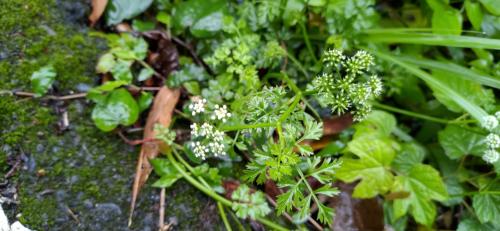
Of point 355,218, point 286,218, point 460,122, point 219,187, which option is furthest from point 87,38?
point 460,122

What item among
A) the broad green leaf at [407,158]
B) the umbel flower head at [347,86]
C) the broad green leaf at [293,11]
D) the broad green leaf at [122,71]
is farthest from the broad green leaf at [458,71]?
the broad green leaf at [122,71]

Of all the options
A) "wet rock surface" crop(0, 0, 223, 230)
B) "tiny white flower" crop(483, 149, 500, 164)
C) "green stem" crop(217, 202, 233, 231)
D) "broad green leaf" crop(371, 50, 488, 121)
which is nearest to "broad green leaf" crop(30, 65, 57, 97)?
"wet rock surface" crop(0, 0, 223, 230)

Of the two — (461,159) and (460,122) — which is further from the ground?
(460,122)

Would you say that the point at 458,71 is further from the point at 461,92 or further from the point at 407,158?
the point at 407,158

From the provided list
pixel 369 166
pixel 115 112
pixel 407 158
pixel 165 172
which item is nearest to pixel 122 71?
pixel 115 112

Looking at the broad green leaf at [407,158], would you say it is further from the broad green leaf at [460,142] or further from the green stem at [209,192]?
the green stem at [209,192]

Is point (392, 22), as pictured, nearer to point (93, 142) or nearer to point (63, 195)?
point (93, 142)
